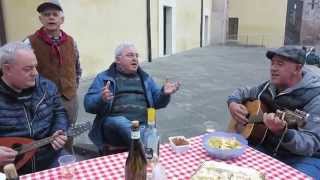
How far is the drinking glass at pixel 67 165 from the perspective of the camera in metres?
1.74

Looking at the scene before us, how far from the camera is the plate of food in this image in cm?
170

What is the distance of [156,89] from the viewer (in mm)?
3227

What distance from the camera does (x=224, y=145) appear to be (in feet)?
6.74

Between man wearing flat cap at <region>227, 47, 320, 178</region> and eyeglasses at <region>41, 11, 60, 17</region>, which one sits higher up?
eyeglasses at <region>41, 11, 60, 17</region>

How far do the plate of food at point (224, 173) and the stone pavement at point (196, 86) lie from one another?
88.0 inches

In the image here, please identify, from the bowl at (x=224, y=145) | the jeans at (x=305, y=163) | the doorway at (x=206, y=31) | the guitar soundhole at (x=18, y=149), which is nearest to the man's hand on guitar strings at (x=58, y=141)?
the guitar soundhole at (x=18, y=149)


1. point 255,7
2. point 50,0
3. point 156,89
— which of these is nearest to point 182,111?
point 156,89

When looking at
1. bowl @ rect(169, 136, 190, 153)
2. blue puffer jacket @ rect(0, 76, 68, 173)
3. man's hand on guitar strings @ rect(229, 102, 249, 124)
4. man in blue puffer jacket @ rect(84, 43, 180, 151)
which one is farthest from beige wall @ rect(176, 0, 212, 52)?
bowl @ rect(169, 136, 190, 153)

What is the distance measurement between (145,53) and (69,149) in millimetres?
8332

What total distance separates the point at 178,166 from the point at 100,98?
47.3 inches

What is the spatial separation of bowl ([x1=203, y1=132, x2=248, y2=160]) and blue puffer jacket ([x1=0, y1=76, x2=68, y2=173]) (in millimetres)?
1103

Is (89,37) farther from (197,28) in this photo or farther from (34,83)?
(197,28)

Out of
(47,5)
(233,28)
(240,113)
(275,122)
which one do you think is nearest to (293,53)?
(240,113)

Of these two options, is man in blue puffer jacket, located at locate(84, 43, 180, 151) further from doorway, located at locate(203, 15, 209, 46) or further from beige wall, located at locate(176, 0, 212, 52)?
doorway, located at locate(203, 15, 209, 46)
